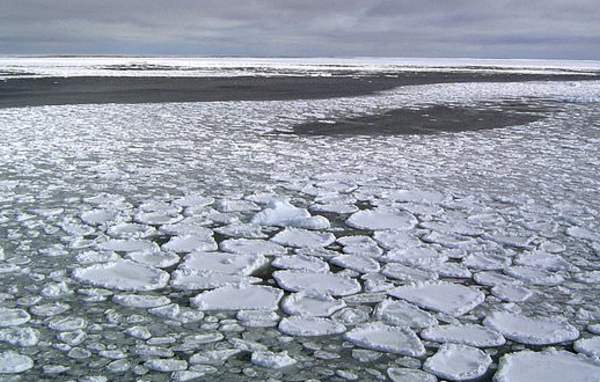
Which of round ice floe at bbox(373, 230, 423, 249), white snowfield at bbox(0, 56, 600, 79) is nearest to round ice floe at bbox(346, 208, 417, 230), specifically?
round ice floe at bbox(373, 230, 423, 249)

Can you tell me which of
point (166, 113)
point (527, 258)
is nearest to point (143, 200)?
point (527, 258)

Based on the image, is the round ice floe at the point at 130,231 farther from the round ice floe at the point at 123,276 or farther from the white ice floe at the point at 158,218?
the round ice floe at the point at 123,276

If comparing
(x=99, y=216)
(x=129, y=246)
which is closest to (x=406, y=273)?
(x=129, y=246)

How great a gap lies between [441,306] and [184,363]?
1473 mm

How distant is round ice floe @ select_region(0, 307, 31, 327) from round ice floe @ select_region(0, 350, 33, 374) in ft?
1.02

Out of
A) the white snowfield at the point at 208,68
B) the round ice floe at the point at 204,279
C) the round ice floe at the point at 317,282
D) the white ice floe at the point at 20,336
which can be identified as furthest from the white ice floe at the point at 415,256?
the white snowfield at the point at 208,68

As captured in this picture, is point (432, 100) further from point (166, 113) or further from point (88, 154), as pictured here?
point (88, 154)

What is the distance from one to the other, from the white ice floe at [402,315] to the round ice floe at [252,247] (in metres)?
1.07

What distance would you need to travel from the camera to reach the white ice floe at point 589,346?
8.50 ft

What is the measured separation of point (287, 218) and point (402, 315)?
188cm

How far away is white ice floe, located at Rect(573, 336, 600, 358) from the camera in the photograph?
8.50 ft

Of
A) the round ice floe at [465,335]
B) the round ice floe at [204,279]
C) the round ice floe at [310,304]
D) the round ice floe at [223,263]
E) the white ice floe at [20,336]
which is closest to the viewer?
the white ice floe at [20,336]

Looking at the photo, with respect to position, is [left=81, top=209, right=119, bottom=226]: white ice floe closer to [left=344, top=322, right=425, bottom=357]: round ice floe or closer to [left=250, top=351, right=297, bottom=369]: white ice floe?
[left=250, top=351, right=297, bottom=369]: white ice floe

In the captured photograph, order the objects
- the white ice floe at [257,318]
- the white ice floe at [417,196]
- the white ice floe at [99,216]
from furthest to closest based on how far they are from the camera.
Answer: the white ice floe at [417,196] → the white ice floe at [99,216] → the white ice floe at [257,318]
